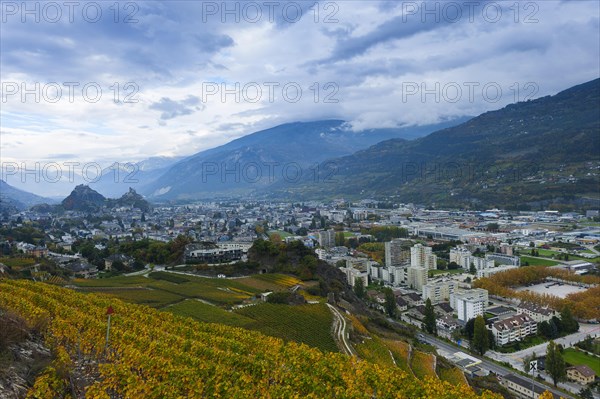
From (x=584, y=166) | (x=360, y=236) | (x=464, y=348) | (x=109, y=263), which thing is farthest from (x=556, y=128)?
(x=109, y=263)

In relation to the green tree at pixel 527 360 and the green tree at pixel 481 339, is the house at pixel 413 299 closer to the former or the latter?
the green tree at pixel 481 339

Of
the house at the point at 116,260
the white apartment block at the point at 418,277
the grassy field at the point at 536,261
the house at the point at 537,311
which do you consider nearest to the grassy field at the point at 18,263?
the house at the point at 116,260

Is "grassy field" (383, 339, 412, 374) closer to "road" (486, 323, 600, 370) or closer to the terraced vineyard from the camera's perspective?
the terraced vineyard

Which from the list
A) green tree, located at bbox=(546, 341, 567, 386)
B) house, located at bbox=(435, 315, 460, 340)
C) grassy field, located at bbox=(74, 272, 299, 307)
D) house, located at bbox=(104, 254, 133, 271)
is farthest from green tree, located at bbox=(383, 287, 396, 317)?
house, located at bbox=(104, 254, 133, 271)

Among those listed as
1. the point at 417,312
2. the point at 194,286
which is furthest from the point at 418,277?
the point at 194,286

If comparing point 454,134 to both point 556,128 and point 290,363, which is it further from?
point 290,363
